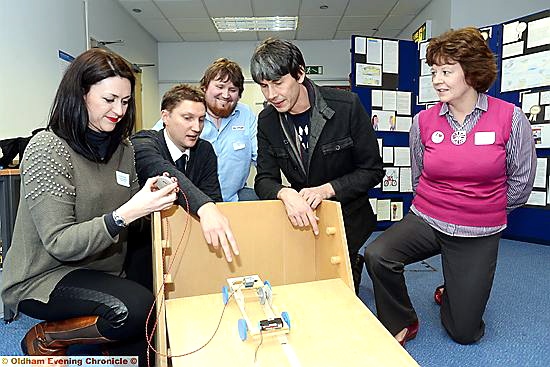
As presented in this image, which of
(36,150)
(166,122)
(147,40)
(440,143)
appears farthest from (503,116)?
(147,40)

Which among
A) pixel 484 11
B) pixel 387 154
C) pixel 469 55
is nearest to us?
pixel 469 55

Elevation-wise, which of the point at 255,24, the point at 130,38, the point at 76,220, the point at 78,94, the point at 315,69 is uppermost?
the point at 255,24

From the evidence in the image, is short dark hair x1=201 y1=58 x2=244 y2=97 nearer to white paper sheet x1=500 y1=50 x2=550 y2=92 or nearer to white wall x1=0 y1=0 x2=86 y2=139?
white wall x1=0 y1=0 x2=86 y2=139

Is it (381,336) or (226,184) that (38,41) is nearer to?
(226,184)

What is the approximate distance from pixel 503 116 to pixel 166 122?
1342 mm

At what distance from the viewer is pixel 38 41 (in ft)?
11.8

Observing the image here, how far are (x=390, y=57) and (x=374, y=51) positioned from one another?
0.17 metres

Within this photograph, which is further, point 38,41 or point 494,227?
point 38,41

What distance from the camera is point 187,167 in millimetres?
1776

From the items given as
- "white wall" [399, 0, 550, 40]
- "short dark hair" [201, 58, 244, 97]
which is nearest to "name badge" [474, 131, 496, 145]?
"short dark hair" [201, 58, 244, 97]

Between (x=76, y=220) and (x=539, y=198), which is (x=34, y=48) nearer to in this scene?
(x=76, y=220)

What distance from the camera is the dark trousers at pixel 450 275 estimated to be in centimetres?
181

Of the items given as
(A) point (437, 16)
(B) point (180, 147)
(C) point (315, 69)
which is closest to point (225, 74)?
(B) point (180, 147)

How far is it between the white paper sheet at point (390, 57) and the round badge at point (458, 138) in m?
2.22
